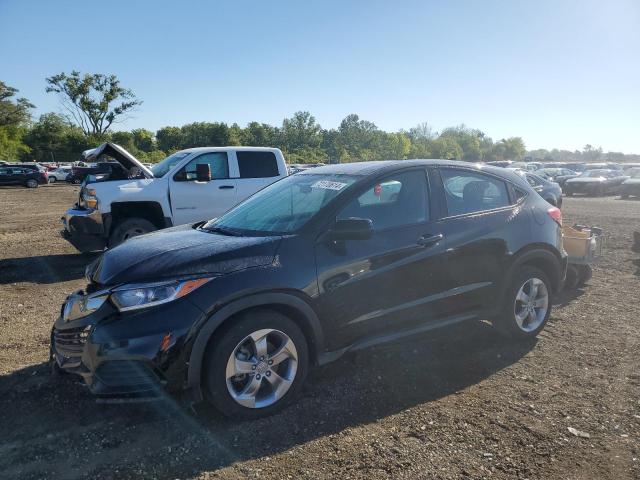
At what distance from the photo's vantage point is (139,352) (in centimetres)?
281

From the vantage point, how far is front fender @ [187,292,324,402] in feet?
9.48

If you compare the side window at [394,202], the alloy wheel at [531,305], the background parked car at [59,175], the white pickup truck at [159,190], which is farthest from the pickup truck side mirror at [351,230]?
the background parked car at [59,175]

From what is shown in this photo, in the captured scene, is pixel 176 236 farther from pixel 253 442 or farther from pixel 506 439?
pixel 506 439

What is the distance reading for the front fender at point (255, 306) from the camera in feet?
9.48

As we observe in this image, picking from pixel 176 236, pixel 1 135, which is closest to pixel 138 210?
pixel 176 236

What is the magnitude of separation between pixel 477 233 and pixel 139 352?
2836 mm

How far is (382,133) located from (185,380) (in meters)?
102

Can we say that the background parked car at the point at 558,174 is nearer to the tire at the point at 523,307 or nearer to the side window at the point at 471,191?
the tire at the point at 523,307

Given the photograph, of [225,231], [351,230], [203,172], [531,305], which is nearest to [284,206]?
[225,231]

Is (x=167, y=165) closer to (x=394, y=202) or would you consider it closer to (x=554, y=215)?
(x=394, y=202)

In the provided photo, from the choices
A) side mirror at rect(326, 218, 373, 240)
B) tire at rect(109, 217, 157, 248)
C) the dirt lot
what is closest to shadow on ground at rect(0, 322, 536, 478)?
the dirt lot

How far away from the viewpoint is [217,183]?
850cm

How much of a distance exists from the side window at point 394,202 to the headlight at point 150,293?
128 centimetres

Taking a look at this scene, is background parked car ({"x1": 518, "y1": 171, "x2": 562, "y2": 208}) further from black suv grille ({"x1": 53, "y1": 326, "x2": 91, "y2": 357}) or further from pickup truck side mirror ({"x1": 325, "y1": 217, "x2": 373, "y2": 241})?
black suv grille ({"x1": 53, "y1": 326, "x2": 91, "y2": 357})
